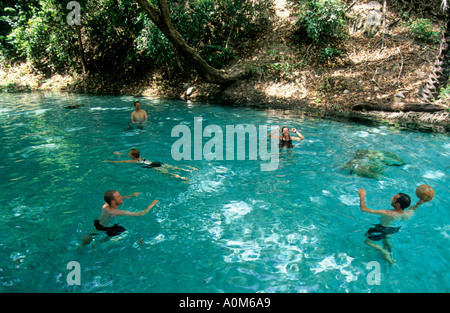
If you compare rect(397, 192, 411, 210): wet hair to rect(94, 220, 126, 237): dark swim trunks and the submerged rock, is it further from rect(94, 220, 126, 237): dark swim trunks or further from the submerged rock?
rect(94, 220, 126, 237): dark swim trunks

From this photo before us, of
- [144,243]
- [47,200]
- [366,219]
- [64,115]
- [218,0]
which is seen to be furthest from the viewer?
[218,0]

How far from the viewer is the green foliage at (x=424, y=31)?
1227cm

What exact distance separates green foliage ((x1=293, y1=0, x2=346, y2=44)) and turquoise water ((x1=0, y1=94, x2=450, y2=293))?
296 inches

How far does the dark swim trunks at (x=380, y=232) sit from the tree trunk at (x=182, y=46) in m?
10.3

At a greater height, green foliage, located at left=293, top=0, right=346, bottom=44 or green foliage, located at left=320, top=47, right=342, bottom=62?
green foliage, located at left=293, top=0, right=346, bottom=44

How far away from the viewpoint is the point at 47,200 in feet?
16.6

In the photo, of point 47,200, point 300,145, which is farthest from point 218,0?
point 47,200

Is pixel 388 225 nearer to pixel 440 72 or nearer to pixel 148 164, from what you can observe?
pixel 148 164

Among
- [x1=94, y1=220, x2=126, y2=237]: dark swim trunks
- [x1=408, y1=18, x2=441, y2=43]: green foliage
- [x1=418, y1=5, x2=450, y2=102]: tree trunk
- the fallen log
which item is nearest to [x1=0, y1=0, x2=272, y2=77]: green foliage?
[x1=408, y1=18, x2=441, y2=43]: green foliage

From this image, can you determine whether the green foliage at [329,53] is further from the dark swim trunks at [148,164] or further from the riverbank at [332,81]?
the dark swim trunks at [148,164]

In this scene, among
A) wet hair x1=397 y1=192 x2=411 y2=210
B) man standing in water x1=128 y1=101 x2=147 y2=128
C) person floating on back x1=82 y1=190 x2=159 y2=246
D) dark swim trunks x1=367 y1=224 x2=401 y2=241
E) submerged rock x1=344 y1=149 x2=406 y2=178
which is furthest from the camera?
man standing in water x1=128 y1=101 x2=147 y2=128

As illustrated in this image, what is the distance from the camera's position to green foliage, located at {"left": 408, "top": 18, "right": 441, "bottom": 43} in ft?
40.3
